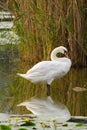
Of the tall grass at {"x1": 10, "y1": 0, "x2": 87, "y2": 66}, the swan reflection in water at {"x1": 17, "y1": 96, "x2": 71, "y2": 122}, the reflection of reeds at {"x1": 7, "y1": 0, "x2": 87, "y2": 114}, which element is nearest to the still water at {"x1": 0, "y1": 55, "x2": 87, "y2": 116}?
the swan reflection in water at {"x1": 17, "y1": 96, "x2": 71, "y2": 122}

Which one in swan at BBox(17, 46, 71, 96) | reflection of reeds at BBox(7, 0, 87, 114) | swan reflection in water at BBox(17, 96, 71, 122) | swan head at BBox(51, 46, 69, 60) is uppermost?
reflection of reeds at BBox(7, 0, 87, 114)

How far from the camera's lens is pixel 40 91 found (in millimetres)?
8672

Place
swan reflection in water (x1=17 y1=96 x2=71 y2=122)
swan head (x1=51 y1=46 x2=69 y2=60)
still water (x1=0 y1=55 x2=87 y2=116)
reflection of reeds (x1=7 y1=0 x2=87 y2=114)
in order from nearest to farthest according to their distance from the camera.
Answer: swan reflection in water (x1=17 y1=96 x2=71 y2=122)
still water (x1=0 y1=55 x2=87 y2=116)
swan head (x1=51 y1=46 x2=69 y2=60)
reflection of reeds (x1=7 y1=0 x2=87 y2=114)

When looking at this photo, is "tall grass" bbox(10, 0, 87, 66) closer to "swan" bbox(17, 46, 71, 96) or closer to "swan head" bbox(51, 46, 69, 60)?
"swan head" bbox(51, 46, 69, 60)

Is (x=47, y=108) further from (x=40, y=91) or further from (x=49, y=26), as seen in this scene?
(x=49, y=26)

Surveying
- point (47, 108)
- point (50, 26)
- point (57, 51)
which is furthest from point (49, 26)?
point (47, 108)

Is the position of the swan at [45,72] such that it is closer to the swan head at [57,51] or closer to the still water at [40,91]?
the still water at [40,91]

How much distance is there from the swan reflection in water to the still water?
0.09 metres

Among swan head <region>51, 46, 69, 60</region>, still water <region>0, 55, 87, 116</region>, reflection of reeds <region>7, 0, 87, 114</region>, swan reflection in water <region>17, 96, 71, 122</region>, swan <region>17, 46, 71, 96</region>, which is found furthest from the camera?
reflection of reeds <region>7, 0, 87, 114</region>

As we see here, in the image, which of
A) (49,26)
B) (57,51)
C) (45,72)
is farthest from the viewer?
(49,26)

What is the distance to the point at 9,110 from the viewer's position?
7.21 meters

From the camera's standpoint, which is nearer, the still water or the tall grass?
the still water

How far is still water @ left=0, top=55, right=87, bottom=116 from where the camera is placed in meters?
7.39

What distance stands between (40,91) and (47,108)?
1502 mm
